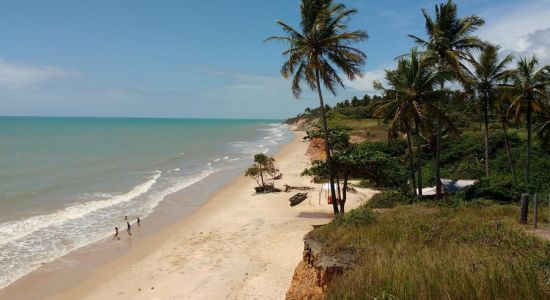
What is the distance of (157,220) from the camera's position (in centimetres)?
2612

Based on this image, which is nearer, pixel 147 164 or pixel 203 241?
pixel 203 241

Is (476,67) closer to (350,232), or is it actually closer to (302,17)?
(302,17)

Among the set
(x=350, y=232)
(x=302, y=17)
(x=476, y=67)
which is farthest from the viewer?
(x=476, y=67)

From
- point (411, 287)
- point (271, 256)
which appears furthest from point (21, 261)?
point (411, 287)

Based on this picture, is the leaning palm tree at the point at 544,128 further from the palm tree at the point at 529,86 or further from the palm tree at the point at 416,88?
the palm tree at the point at 416,88

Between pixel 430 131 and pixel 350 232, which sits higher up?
pixel 430 131

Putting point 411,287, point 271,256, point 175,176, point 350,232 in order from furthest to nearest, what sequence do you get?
point 175,176 → point 271,256 → point 350,232 → point 411,287

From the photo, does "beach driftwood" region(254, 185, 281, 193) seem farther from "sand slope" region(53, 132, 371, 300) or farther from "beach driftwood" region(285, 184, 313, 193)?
"sand slope" region(53, 132, 371, 300)

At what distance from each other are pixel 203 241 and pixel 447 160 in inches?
949

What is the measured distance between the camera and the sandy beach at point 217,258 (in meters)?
14.8

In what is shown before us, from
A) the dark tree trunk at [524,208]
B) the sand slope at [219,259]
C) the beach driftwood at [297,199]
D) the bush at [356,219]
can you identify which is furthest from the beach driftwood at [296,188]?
the bush at [356,219]

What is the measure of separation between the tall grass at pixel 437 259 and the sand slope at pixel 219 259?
447 cm

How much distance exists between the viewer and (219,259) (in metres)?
18.0

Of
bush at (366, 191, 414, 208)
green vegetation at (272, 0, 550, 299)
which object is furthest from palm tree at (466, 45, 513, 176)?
bush at (366, 191, 414, 208)
